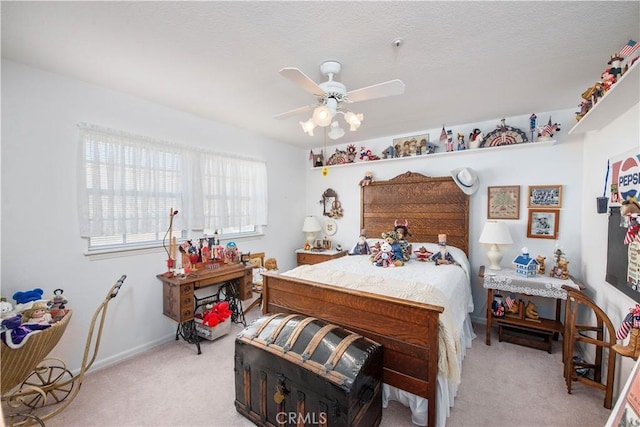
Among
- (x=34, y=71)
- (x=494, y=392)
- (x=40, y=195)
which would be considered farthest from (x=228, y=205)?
(x=494, y=392)

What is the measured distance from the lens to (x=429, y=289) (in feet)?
7.00

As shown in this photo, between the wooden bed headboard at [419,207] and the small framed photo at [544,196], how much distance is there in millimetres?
666

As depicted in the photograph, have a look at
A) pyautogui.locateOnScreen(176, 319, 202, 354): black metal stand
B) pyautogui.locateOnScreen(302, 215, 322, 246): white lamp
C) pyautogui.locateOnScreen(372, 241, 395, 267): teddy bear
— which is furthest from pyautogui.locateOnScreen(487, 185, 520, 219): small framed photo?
pyautogui.locateOnScreen(176, 319, 202, 354): black metal stand

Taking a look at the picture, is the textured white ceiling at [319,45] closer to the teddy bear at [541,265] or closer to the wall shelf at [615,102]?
the wall shelf at [615,102]

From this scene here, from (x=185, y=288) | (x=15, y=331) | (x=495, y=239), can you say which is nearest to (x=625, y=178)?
(x=495, y=239)

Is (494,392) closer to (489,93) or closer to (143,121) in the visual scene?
(489,93)

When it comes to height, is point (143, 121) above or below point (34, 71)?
below

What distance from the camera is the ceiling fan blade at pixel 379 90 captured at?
1719 millimetres

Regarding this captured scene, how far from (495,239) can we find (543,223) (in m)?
0.69

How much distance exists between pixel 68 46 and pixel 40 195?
1189 millimetres

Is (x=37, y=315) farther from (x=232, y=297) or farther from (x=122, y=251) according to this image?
(x=232, y=297)

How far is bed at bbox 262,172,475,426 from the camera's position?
1.73m

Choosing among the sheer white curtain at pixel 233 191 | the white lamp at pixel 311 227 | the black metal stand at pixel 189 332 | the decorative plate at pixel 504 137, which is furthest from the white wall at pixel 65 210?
the decorative plate at pixel 504 137

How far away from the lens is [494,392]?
2156 millimetres
